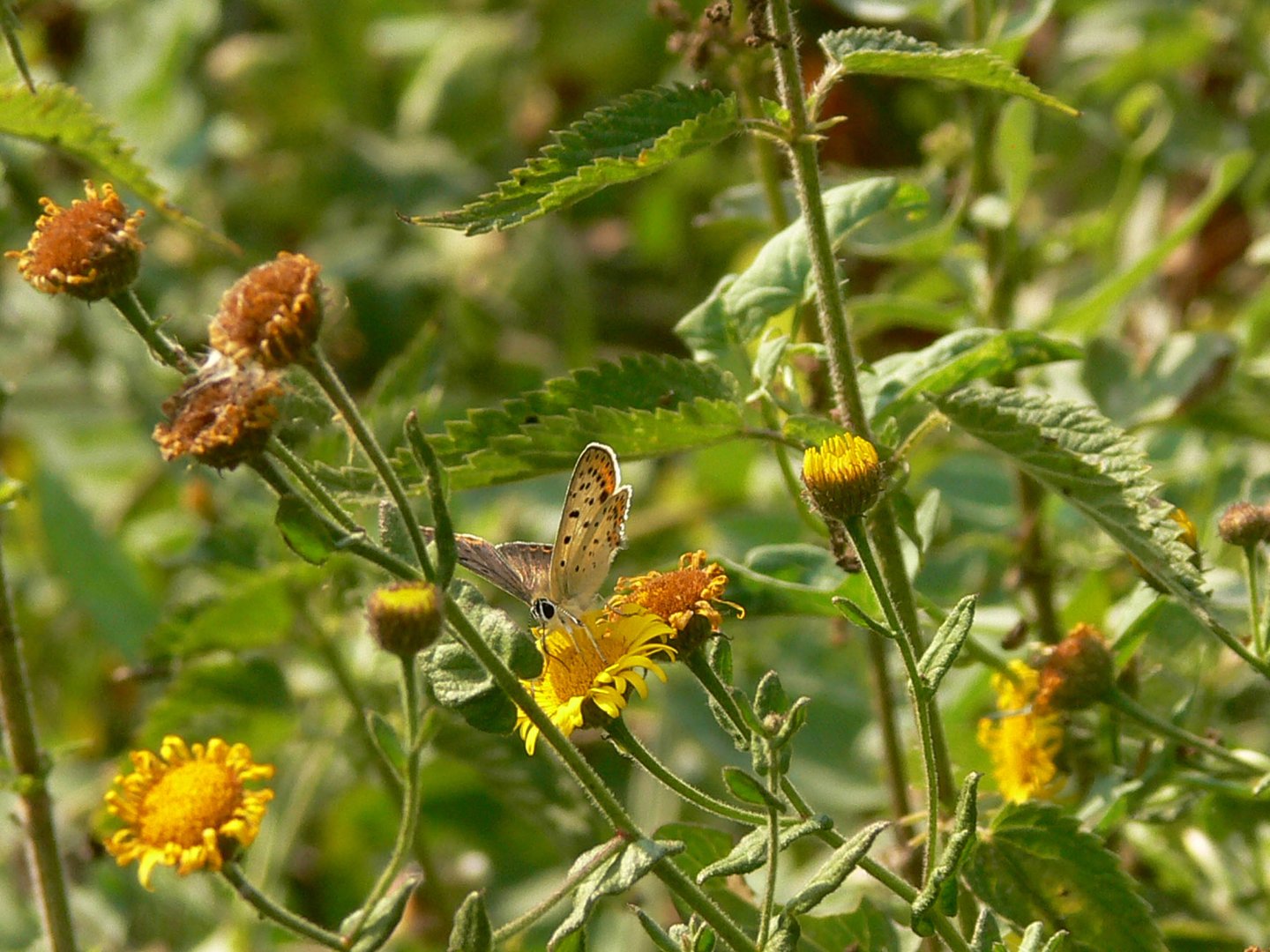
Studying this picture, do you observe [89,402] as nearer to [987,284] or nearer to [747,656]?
[747,656]

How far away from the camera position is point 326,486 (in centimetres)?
87

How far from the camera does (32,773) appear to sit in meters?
0.98

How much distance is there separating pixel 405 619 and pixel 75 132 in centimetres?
54

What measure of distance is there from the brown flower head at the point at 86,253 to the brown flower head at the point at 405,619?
10.3 inches

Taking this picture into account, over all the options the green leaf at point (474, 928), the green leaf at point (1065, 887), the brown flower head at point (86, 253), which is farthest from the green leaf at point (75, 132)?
the green leaf at point (1065, 887)

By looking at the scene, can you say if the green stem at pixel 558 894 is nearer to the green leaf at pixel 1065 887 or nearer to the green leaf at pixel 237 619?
the green leaf at pixel 1065 887

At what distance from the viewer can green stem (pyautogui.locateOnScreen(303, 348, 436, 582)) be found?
703 millimetres

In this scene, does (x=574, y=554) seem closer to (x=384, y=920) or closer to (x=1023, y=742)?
(x=384, y=920)

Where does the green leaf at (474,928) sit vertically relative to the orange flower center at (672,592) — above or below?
below

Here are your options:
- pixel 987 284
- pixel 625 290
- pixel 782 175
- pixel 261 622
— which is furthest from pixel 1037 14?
pixel 625 290

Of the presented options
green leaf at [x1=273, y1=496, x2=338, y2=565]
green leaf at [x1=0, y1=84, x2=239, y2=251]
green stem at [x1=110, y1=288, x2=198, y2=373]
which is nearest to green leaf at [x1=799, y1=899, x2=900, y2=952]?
green leaf at [x1=273, y1=496, x2=338, y2=565]

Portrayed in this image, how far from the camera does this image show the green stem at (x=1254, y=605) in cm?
87

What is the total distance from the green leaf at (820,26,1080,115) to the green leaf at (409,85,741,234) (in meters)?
0.07

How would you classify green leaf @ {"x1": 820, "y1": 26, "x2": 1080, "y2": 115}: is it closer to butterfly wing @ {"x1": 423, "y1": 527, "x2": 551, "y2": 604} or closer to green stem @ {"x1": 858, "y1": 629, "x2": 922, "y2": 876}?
butterfly wing @ {"x1": 423, "y1": 527, "x2": 551, "y2": 604}
